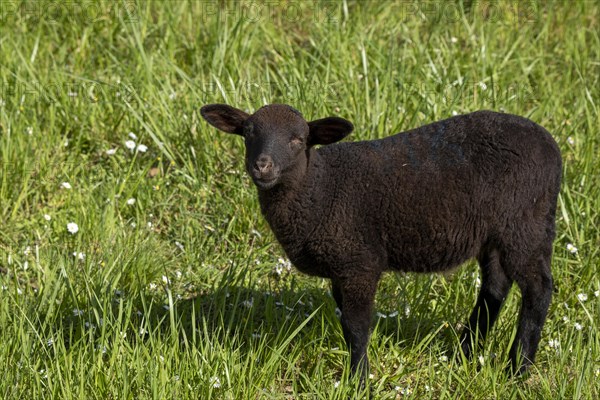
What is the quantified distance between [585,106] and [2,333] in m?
4.35

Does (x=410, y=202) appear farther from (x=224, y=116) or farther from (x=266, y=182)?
(x=224, y=116)

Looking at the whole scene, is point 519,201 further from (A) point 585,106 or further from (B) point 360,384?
(A) point 585,106

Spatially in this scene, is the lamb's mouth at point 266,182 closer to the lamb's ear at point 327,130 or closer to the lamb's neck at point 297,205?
the lamb's neck at point 297,205

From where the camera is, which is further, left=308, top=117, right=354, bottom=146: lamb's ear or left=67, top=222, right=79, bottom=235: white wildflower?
left=67, top=222, right=79, bottom=235: white wildflower

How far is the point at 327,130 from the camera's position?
4961 millimetres

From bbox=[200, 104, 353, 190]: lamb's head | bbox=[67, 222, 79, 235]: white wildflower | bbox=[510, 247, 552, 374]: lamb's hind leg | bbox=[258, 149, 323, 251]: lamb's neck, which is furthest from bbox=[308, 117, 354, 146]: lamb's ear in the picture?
bbox=[67, 222, 79, 235]: white wildflower

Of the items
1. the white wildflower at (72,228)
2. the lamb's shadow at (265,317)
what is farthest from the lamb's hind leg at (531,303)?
the white wildflower at (72,228)

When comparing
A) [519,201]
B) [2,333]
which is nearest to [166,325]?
[2,333]

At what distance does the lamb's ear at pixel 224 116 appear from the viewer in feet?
16.5

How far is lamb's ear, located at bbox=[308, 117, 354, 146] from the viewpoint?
193 inches

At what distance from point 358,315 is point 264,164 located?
945 millimetres

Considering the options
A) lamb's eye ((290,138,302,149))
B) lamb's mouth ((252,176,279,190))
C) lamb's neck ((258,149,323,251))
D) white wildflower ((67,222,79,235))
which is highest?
lamb's eye ((290,138,302,149))

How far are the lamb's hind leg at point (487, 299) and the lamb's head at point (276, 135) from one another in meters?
1.11

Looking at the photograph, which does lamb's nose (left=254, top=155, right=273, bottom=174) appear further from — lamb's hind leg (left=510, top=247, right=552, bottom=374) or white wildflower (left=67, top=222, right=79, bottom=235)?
white wildflower (left=67, top=222, right=79, bottom=235)
